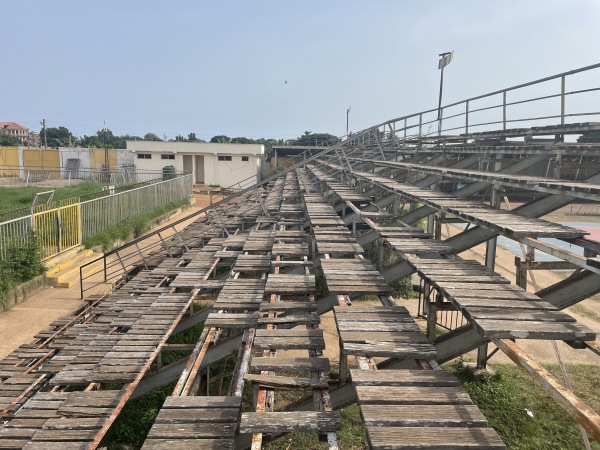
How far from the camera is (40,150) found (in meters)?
42.9

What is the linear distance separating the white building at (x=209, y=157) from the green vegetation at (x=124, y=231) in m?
16.2

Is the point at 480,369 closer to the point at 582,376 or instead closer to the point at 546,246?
the point at 582,376

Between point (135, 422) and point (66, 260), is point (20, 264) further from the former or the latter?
point (135, 422)

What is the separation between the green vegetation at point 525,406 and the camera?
653 centimetres

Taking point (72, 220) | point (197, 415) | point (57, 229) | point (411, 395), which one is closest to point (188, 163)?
point (72, 220)

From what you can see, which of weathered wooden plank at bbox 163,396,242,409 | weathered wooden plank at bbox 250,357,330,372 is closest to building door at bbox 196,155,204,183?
weathered wooden plank at bbox 250,357,330,372

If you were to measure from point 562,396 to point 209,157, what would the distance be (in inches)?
1520

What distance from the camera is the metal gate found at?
12.4 metres

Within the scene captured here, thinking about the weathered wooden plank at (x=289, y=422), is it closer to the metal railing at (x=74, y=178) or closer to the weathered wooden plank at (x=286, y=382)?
the weathered wooden plank at (x=286, y=382)

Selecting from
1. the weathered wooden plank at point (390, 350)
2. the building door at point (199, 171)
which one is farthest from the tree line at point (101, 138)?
the weathered wooden plank at point (390, 350)

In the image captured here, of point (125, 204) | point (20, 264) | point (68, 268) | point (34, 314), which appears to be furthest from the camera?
→ point (125, 204)

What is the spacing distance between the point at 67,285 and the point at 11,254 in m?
1.56

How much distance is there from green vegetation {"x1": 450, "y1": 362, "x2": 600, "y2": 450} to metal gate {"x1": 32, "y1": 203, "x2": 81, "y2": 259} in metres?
11.5

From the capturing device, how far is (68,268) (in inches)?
500
